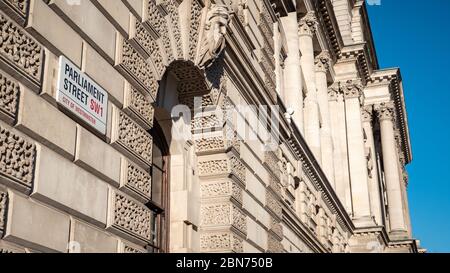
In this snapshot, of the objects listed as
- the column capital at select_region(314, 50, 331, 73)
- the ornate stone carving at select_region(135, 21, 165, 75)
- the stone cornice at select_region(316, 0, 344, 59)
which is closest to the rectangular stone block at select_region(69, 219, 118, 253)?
the ornate stone carving at select_region(135, 21, 165, 75)

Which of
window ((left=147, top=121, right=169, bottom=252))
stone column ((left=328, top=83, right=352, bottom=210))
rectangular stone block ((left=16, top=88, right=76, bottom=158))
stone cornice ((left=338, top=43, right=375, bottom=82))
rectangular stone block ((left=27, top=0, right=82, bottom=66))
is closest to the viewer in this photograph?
rectangular stone block ((left=16, top=88, right=76, bottom=158))

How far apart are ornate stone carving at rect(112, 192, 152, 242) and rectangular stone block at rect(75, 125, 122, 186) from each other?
0.30m

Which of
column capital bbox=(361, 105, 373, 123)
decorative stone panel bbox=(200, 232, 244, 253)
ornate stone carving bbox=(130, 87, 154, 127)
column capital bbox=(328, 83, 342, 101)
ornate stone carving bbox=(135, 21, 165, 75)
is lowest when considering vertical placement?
decorative stone panel bbox=(200, 232, 244, 253)

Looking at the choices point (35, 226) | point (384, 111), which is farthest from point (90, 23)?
point (384, 111)

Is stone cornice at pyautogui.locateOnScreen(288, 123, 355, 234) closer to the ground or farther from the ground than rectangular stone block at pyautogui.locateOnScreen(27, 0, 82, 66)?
farther from the ground

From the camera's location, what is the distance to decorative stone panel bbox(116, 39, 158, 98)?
9344 millimetres

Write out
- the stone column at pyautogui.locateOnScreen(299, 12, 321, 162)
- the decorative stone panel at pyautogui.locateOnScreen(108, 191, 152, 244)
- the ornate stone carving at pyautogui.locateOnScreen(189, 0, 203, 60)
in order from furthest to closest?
the stone column at pyautogui.locateOnScreen(299, 12, 321, 162), the ornate stone carving at pyautogui.locateOnScreen(189, 0, 203, 60), the decorative stone panel at pyautogui.locateOnScreen(108, 191, 152, 244)

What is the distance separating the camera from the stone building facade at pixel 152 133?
23.0 feet

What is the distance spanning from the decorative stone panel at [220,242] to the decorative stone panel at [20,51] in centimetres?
670

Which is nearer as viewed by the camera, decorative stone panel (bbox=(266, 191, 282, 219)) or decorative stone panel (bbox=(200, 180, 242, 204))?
decorative stone panel (bbox=(200, 180, 242, 204))

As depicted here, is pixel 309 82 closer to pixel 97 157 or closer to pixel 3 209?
pixel 97 157

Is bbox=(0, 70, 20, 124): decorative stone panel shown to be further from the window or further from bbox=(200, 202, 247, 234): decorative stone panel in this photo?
bbox=(200, 202, 247, 234): decorative stone panel

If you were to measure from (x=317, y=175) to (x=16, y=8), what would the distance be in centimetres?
2297
